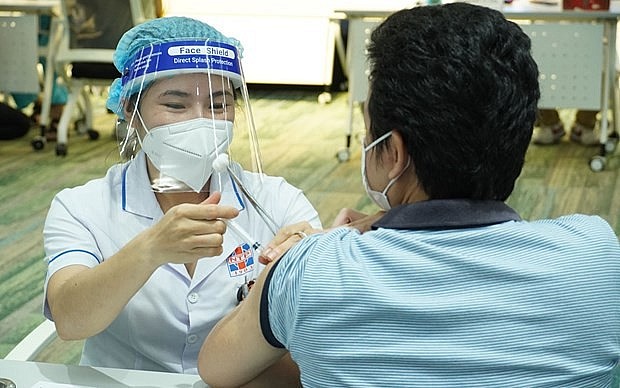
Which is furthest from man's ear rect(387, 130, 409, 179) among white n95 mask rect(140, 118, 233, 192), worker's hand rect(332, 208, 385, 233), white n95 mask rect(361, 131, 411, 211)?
white n95 mask rect(140, 118, 233, 192)

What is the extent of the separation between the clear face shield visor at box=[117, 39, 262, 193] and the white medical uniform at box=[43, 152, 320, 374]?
0.17ft

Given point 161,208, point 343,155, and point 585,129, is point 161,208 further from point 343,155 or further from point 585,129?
point 585,129

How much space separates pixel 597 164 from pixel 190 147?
12.3ft

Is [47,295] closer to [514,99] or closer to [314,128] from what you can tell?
[514,99]

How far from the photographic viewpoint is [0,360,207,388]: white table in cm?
118

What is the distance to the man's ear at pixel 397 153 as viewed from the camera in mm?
1012

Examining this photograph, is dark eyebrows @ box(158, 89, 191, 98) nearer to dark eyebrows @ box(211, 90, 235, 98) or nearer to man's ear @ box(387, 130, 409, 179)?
dark eyebrows @ box(211, 90, 235, 98)

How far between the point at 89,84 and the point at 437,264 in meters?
4.64

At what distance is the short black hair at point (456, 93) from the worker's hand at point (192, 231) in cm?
25

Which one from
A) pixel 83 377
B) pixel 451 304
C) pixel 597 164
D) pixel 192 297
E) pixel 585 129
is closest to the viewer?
pixel 451 304

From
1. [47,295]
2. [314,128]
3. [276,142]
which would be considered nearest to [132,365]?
[47,295]

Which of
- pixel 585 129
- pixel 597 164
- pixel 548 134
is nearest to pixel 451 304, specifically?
pixel 597 164

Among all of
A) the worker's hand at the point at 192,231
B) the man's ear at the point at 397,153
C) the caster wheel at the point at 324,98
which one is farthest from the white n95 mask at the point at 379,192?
the caster wheel at the point at 324,98

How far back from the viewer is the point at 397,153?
1027mm
